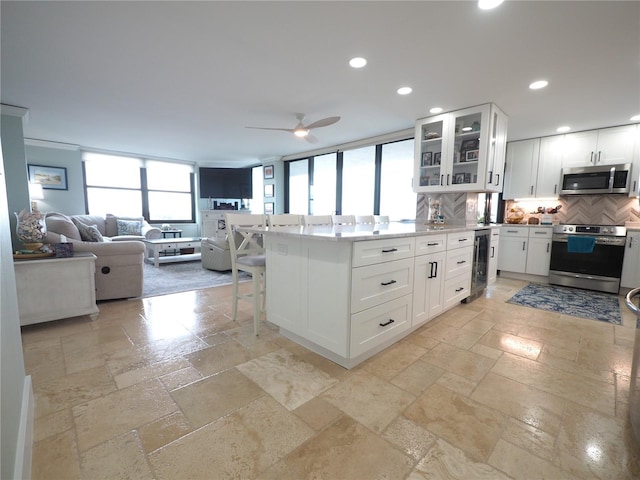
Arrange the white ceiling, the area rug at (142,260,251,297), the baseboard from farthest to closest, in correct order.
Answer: the area rug at (142,260,251,297) < the white ceiling < the baseboard

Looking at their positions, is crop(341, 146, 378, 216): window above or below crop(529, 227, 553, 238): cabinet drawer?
above

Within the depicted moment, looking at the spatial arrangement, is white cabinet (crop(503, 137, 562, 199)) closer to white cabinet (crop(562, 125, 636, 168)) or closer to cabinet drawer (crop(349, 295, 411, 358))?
white cabinet (crop(562, 125, 636, 168))

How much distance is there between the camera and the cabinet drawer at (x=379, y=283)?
5.82ft

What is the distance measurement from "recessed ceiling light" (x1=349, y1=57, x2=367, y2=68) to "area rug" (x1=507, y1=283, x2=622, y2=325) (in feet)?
10.5

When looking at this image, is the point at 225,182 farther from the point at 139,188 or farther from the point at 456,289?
the point at 456,289

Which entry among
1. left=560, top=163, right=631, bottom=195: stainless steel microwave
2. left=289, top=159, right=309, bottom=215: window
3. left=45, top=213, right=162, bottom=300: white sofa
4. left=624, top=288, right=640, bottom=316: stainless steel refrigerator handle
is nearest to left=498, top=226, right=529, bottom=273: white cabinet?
left=560, top=163, right=631, bottom=195: stainless steel microwave

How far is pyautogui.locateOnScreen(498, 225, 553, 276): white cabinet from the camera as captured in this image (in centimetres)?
426

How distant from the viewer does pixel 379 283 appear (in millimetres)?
1933

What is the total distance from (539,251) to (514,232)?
1.46 ft

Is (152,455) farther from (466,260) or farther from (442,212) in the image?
(442,212)

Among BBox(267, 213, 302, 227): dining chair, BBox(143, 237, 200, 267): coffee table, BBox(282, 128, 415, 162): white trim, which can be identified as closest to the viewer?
BBox(267, 213, 302, 227): dining chair

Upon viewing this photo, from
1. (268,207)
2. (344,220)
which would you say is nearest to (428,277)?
(344,220)

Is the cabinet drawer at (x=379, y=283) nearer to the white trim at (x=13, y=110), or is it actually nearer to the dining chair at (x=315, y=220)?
the dining chair at (x=315, y=220)

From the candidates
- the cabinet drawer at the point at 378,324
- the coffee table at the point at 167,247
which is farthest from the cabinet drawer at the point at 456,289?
the coffee table at the point at 167,247
